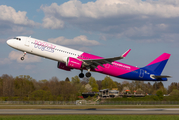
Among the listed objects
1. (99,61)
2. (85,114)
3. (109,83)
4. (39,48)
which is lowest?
(85,114)

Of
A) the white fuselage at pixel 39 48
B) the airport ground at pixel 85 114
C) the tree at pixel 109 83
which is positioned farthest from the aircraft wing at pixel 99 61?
the tree at pixel 109 83

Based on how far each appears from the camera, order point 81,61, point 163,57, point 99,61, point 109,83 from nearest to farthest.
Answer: point 81,61, point 99,61, point 163,57, point 109,83

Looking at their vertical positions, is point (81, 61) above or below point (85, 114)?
above

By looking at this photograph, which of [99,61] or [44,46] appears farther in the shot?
[99,61]

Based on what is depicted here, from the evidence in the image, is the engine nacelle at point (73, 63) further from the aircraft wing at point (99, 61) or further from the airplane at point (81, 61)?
the aircraft wing at point (99, 61)

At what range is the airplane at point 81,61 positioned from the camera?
4178 centimetres

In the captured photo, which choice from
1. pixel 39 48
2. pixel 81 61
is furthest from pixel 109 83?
pixel 39 48

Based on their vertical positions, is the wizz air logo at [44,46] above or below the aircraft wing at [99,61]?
above

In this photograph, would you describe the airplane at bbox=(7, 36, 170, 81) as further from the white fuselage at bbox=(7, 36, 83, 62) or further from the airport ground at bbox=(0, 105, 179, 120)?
the airport ground at bbox=(0, 105, 179, 120)

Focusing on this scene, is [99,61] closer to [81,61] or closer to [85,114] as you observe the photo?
[81,61]

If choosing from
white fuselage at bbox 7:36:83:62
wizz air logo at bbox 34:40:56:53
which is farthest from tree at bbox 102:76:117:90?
wizz air logo at bbox 34:40:56:53

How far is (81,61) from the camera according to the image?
1725 inches

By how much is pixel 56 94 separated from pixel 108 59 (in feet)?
160

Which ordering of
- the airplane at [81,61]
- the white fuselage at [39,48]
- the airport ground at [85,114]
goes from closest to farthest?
the airport ground at [85,114]
the white fuselage at [39,48]
the airplane at [81,61]
